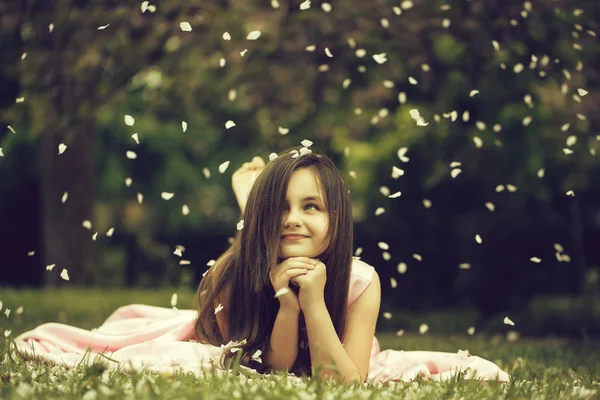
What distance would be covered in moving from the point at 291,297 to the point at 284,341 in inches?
8.7

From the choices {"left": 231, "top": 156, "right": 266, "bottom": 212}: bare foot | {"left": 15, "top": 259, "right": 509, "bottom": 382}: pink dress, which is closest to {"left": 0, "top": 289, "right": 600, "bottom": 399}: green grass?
{"left": 15, "top": 259, "right": 509, "bottom": 382}: pink dress

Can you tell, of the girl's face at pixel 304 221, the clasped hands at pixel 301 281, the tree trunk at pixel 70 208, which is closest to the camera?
the clasped hands at pixel 301 281

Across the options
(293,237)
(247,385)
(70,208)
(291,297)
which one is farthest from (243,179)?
(70,208)

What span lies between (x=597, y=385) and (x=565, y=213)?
6766 mm

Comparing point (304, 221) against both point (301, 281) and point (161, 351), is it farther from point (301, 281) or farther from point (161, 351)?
point (161, 351)

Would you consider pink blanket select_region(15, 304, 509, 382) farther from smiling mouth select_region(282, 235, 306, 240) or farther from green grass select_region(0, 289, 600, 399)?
smiling mouth select_region(282, 235, 306, 240)

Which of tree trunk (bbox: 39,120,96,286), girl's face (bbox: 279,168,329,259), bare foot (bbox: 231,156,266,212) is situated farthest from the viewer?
tree trunk (bbox: 39,120,96,286)

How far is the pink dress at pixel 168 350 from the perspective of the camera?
3.73 m

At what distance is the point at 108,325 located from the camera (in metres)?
4.89

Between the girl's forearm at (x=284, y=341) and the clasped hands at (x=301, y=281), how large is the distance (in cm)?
5

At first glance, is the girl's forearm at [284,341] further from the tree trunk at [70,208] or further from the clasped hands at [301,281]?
the tree trunk at [70,208]

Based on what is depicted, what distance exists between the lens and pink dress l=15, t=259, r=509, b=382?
3.73 m

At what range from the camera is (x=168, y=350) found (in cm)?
389

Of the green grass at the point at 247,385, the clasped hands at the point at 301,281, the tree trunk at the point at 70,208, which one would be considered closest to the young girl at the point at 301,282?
the clasped hands at the point at 301,281
